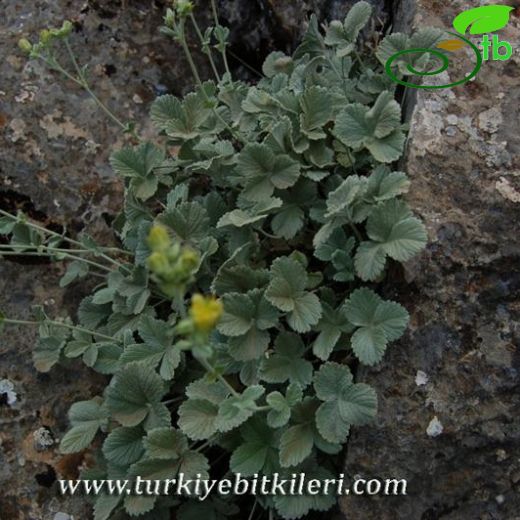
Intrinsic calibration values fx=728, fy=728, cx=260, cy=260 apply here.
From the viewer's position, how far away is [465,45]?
8.23ft

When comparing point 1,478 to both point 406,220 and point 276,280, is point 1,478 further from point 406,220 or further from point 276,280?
point 406,220

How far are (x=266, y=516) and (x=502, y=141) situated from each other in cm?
141

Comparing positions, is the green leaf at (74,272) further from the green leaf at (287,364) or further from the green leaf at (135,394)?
the green leaf at (287,364)

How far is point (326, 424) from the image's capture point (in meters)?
2.06

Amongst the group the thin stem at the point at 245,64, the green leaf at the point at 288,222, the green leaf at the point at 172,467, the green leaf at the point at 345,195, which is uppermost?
the green leaf at the point at 345,195

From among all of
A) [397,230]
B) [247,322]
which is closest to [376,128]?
[397,230]

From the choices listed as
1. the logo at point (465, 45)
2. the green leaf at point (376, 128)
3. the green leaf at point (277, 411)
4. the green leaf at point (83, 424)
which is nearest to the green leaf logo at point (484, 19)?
the logo at point (465, 45)

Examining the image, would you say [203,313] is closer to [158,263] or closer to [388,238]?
[158,263]

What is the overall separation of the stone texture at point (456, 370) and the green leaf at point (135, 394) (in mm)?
613

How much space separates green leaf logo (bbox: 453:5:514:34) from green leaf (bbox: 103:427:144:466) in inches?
68.8

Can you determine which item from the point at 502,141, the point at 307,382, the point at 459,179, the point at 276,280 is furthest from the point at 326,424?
the point at 502,141

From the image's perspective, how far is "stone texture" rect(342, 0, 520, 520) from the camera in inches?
81.2

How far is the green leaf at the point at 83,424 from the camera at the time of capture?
2.33m

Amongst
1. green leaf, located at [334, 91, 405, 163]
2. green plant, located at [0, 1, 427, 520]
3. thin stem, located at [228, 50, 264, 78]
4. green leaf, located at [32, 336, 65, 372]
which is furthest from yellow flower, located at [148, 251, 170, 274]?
thin stem, located at [228, 50, 264, 78]
